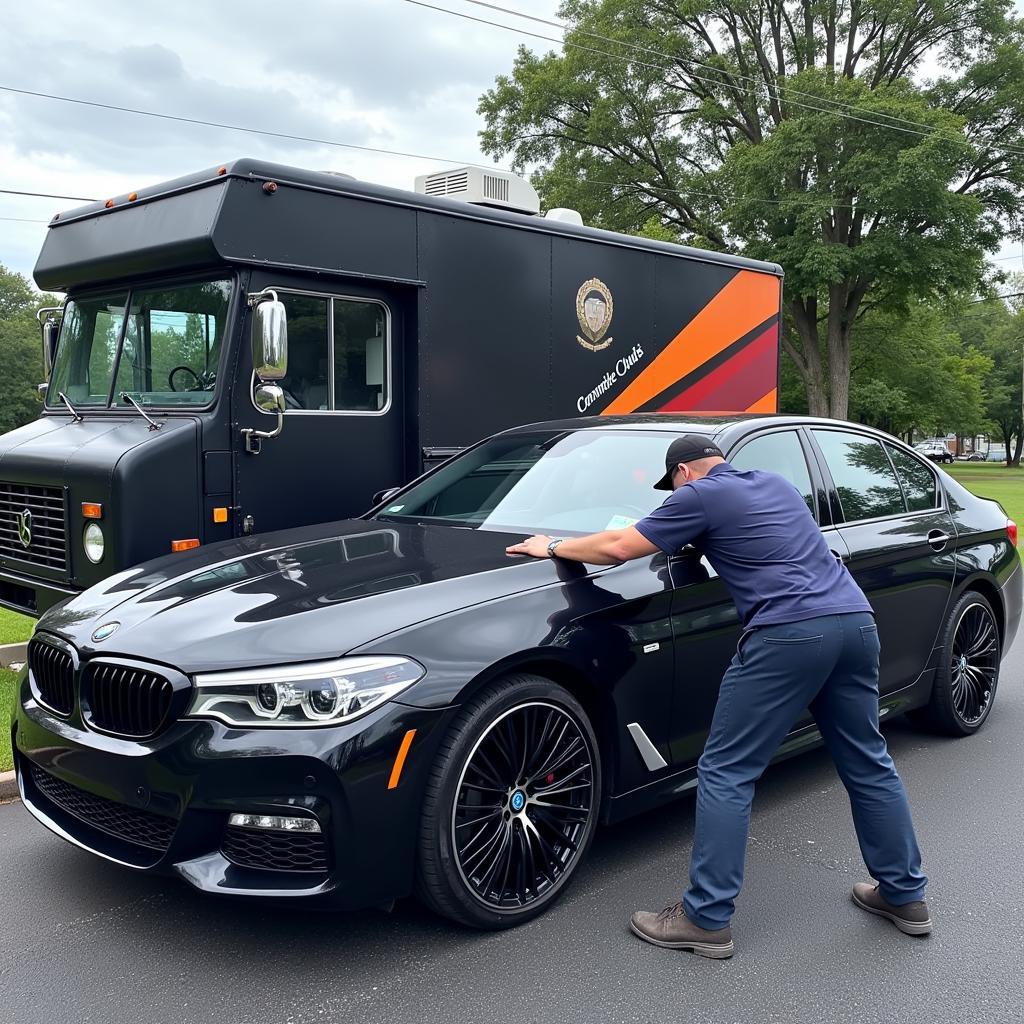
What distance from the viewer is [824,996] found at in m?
3.05

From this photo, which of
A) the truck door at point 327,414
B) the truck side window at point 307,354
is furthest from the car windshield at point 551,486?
the truck side window at point 307,354

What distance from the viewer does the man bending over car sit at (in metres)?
3.28

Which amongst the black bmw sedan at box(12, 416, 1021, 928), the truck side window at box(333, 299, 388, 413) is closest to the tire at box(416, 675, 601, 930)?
the black bmw sedan at box(12, 416, 1021, 928)

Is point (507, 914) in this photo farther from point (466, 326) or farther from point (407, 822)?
point (466, 326)

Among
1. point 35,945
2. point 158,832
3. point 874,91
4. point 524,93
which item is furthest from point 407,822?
point 524,93

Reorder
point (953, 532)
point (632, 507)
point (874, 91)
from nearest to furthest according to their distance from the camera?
point (632, 507) < point (953, 532) < point (874, 91)

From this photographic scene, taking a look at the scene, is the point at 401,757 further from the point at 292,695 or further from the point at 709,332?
the point at 709,332

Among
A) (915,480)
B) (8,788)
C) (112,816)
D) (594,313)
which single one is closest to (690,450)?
(112,816)

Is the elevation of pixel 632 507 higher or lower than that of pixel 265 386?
lower

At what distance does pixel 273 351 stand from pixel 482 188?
2.45m

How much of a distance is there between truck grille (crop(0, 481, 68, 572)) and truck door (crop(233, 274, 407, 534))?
1.01m

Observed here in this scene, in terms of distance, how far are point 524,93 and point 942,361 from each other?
22.5 metres

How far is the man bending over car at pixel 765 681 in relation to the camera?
328 cm

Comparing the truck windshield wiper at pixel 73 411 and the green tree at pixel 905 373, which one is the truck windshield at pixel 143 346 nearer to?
the truck windshield wiper at pixel 73 411
